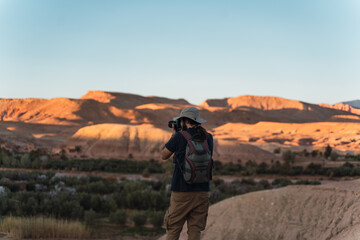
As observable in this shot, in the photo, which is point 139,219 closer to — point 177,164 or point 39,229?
point 39,229

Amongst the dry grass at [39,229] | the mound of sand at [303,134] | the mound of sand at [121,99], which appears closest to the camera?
the dry grass at [39,229]

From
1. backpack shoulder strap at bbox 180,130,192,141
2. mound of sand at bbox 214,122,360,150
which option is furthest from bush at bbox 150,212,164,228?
mound of sand at bbox 214,122,360,150

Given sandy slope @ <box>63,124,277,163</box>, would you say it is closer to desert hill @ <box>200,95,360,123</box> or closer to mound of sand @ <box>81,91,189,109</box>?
desert hill @ <box>200,95,360,123</box>

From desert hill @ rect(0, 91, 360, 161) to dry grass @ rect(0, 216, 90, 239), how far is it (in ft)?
129

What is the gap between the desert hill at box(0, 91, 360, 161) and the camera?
53.5 meters

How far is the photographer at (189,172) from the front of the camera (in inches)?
187

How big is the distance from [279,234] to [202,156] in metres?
4.37

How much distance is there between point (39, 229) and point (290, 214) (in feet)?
18.1

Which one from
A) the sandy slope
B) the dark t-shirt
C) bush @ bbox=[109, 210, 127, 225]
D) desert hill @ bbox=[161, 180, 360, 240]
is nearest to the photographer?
the dark t-shirt

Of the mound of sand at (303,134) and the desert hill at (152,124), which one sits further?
the mound of sand at (303,134)

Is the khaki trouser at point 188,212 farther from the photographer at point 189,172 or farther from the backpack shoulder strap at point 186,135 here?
the backpack shoulder strap at point 186,135

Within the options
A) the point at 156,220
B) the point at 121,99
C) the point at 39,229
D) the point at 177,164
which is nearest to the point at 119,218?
the point at 156,220

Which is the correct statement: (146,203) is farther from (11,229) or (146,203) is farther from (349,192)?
(349,192)

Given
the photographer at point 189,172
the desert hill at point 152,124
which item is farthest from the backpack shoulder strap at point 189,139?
the desert hill at point 152,124
